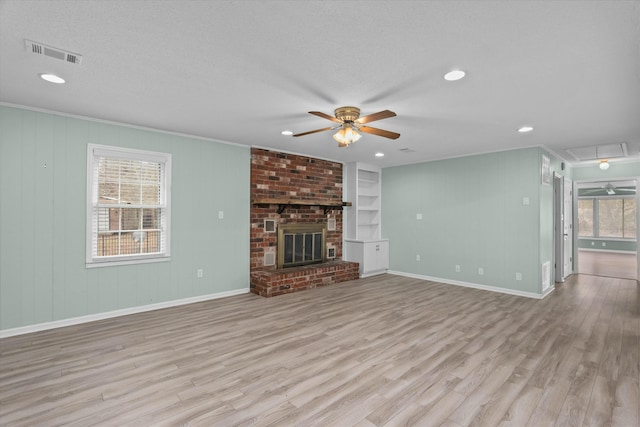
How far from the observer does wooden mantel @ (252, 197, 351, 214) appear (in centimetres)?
530

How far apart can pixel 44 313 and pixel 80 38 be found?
9.96ft

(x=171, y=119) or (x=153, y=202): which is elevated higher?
(x=171, y=119)

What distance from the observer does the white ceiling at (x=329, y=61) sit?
1780 millimetres

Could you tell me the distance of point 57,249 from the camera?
3580 mm

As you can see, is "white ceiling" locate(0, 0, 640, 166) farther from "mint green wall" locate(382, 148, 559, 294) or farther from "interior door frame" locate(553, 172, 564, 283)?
"interior door frame" locate(553, 172, 564, 283)

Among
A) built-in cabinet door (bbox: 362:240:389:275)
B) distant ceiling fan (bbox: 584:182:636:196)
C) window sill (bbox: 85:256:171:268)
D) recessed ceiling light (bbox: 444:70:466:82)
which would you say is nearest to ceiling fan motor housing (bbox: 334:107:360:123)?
recessed ceiling light (bbox: 444:70:466:82)

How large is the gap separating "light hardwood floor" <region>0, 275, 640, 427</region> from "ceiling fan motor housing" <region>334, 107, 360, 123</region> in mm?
2268

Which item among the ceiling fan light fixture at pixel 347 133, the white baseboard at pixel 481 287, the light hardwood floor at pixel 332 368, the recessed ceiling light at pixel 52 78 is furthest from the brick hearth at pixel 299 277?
the recessed ceiling light at pixel 52 78

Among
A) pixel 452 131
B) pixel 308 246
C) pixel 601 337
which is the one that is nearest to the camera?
pixel 601 337

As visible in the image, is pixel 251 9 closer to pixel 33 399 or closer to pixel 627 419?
pixel 33 399

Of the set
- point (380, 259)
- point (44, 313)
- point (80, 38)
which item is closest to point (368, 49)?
point (80, 38)

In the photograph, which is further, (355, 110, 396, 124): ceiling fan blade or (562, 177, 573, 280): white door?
(562, 177, 573, 280): white door

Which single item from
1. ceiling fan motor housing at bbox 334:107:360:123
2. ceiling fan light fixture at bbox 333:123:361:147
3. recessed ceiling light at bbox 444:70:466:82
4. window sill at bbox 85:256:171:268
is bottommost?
window sill at bbox 85:256:171:268

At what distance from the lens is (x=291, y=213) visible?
5.85 meters
